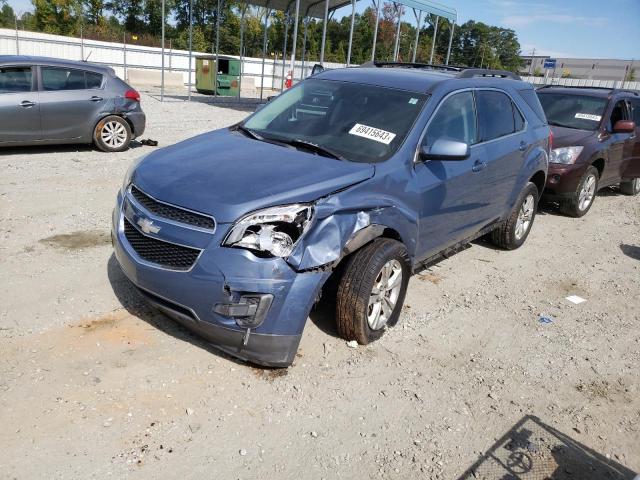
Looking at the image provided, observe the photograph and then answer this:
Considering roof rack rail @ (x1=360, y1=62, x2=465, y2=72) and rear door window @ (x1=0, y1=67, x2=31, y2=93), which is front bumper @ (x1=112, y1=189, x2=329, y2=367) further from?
rear door window @ (x1=0, y1=67, x2=31, y2=93)

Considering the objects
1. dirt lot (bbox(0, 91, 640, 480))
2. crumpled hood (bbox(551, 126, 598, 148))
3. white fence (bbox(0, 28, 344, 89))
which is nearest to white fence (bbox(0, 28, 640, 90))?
white fence (bbox(0, 28, 344, 89))

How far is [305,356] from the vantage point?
3.65 meters

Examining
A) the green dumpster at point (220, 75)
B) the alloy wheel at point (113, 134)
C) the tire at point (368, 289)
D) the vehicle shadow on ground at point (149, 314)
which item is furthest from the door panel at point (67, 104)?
the green dumpster at point (220, 75)

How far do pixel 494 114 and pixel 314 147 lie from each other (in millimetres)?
2191

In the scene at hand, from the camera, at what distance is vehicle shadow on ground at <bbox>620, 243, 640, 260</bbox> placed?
679 centimetres

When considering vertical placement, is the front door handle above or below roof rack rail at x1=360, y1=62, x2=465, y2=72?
below

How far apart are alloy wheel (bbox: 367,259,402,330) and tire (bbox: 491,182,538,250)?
8.19ft

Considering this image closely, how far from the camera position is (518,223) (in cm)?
615

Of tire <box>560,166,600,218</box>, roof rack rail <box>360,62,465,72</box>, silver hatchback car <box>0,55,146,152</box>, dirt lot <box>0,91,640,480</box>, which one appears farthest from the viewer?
silver hatchback car <box>0,55,146,152</box>

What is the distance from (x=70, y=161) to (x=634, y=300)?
26.3ft

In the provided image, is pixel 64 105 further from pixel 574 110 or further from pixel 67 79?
pixel 574 110

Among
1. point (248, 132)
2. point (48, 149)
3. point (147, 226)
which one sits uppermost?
point (248, 132)

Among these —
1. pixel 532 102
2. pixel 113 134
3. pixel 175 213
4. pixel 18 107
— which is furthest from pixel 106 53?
pixel 175 213

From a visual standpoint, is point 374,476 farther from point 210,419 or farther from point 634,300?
point 634,300
